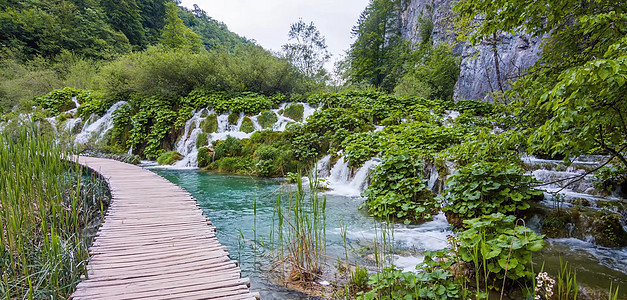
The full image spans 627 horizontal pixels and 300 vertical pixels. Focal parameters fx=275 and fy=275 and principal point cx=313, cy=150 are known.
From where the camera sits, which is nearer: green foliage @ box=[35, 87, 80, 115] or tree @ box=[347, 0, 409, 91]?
green foliage @ box=[35, 87, 80, 115]

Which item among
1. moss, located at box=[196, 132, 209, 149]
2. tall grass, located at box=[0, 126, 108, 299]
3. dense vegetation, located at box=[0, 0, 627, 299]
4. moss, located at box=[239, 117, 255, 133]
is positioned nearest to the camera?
tall grass, located at box=[0, 126, 108, 299]

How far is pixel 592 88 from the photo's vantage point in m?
1.85

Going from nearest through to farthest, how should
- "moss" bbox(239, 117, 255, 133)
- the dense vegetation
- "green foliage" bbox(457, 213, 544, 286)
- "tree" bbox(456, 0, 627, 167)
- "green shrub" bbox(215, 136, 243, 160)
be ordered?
"tree" bbox(456, 0, 627, 167) → "green foliage" bbox(457, 213, 544, 286) → the dense vegetation → "green shrub" bbox(215, 136, 243, 160) → "moss" bbox(239, 117, 255, 133)

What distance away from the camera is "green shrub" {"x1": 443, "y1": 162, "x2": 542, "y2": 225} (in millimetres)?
3705

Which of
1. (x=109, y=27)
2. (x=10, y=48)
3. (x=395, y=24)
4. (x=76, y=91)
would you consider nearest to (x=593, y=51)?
(x=76, y=91)

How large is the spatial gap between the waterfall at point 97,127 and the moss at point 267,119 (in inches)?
323

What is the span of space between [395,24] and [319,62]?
12.6 metres

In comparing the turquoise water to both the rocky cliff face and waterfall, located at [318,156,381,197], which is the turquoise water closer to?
waterfall, located at [318,156,381,197]

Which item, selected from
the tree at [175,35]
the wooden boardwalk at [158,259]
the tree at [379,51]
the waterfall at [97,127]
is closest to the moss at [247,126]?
the waterfall at [97,127]

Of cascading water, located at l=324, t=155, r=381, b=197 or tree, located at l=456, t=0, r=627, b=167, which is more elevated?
tree, located at l=456, t=0, r=627, b=167

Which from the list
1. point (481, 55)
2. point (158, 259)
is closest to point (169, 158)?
point (158, 259)

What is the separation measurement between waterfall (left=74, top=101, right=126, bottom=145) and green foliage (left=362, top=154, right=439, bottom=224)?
47.4 ft

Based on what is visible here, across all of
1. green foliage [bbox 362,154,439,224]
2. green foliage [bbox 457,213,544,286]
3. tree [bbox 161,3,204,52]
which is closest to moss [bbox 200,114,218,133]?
green foliage [bbox 362,154,439,224]

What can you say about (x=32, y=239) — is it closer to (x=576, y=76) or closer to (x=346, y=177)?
(x=576, y=76)
